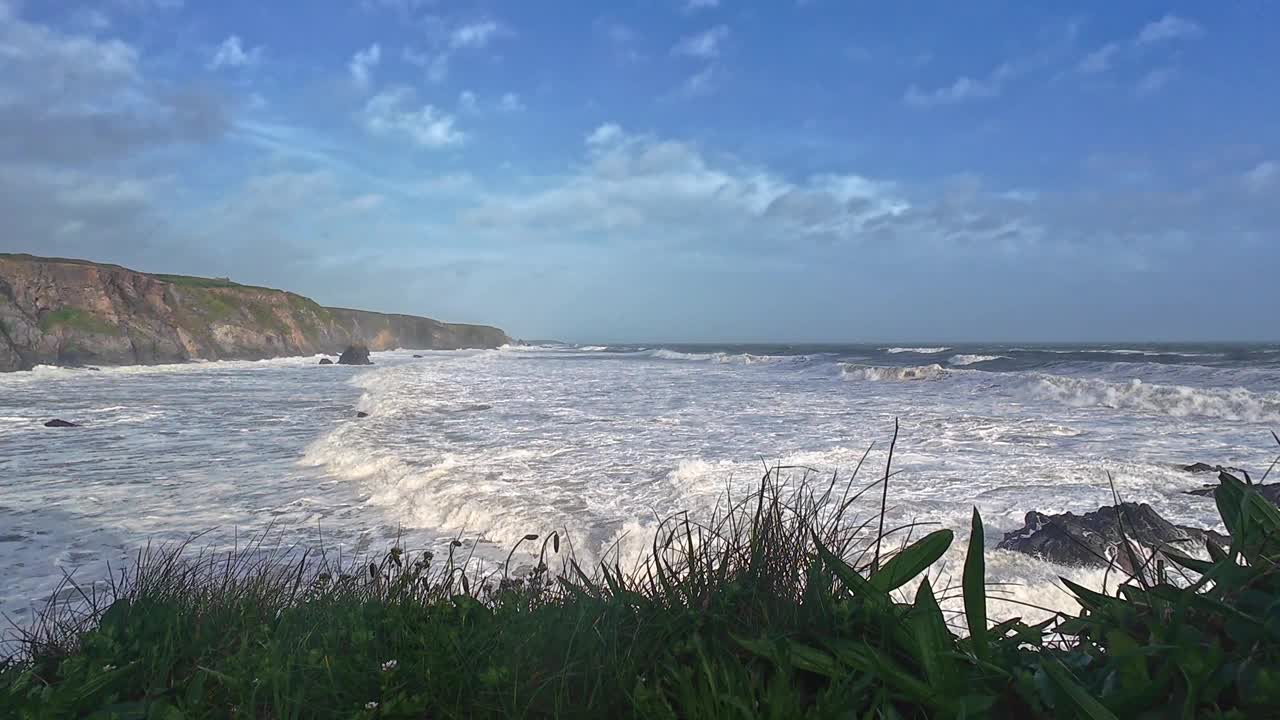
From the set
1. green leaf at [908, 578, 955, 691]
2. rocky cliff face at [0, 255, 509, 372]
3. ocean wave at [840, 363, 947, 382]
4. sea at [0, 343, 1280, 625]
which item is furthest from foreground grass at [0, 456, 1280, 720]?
rocky cliff face at [0, 255, 509, 372]

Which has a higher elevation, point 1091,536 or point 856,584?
point 856,584

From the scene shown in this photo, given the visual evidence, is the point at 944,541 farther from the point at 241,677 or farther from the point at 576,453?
the point at 576,453

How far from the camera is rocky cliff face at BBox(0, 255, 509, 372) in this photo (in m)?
44.8

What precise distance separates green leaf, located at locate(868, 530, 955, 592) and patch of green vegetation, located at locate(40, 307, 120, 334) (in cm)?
5873

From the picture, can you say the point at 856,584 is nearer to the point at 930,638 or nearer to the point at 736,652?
the point at 930,638

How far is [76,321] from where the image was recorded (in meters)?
47.1

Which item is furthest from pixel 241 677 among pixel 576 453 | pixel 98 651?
pixel 576 453

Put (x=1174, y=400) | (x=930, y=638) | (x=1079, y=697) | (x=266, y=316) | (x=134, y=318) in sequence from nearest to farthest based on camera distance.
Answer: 1. (x=1079, y=697)
2. (x=930, y=638)
3. (x=1174, y=400)
4. (x=134, y=318)
5. (x=266, y=316)

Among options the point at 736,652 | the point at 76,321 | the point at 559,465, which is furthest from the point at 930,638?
the point at 76,321

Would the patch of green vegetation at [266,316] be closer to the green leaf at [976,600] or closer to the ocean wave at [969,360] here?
the ocean wave at [969,360]

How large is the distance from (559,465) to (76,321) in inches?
2090

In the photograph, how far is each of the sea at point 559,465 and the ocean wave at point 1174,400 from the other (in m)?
0.08

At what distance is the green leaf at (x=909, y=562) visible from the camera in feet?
5.81

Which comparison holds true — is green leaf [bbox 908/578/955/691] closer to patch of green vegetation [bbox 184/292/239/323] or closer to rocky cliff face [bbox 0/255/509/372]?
rocky cliff face [bbox 0/255/509/372]
